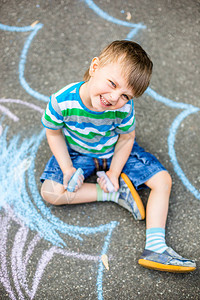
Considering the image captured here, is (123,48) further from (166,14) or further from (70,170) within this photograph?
(166,14)

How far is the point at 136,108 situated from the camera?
2.00m

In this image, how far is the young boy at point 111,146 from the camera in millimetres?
1227

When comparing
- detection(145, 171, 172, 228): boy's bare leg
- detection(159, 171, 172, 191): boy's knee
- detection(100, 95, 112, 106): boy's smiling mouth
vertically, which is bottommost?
detection(145, 171, 172, 228): boy's bare leg

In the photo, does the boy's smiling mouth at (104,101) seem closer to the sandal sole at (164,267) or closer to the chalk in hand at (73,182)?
the chalk in hand at (73,182)

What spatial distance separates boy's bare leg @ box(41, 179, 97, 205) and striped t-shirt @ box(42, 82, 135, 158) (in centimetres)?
23

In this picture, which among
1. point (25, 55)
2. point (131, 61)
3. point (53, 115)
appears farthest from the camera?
point (25, 55)

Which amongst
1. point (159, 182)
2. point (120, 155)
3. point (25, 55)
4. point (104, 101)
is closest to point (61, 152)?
point (120, 155)

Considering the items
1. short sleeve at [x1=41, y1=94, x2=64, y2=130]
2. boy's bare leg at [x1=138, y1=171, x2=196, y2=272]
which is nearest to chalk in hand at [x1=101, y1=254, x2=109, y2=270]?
boy's bare leg at [x1=138, y1=171, x2=196, y2=272]

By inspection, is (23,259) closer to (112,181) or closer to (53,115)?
(112,181)

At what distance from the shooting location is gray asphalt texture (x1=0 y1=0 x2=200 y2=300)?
4.99ft

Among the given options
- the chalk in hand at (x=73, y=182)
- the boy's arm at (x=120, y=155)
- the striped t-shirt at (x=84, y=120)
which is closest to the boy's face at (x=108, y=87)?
the striped t-shirt at (x=84, y=120)

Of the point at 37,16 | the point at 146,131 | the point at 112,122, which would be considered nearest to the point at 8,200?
the point at 112,122

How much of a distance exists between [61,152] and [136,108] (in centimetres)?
68

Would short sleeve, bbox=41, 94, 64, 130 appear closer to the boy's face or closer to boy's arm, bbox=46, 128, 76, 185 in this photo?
boy's arm, bbox=46, 128, 76, 185
